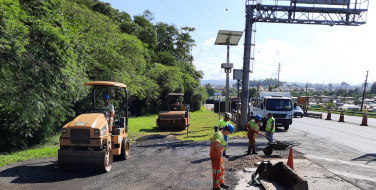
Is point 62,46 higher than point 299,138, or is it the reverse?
point 62,46

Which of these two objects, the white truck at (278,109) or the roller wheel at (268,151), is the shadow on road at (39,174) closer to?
the roller wheel at (268,151)

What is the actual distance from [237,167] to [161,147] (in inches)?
189

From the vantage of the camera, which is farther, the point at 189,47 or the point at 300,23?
the point at 189,47

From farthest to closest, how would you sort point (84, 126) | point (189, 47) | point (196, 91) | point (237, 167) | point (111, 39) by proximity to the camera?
1. point (189, 47)
2. point (196, 91)
3. point (111, 39)
4. point (237, 167)
5. point (84, 126)

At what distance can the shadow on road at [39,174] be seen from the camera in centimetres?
762

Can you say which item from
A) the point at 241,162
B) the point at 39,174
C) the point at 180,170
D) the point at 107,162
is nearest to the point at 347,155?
the point at 241,162

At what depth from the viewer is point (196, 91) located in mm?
48875

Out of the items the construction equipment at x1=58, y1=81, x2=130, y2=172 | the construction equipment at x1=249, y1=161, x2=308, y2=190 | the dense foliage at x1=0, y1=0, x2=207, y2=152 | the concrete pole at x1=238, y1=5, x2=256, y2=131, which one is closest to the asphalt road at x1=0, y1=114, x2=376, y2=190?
the construction equipment at x1=58, y1=81, x2=130, y2=172

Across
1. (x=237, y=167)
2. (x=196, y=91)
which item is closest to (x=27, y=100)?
(x=237, y=167)

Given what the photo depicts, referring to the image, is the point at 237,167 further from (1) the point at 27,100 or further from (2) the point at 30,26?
(2) the point at 30,26

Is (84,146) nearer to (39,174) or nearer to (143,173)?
(39,174)

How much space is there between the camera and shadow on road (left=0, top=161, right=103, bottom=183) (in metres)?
7.62

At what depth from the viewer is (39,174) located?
319 inches

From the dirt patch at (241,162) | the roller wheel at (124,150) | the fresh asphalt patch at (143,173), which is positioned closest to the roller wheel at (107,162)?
the fresh asphalt patch at (143,173)
